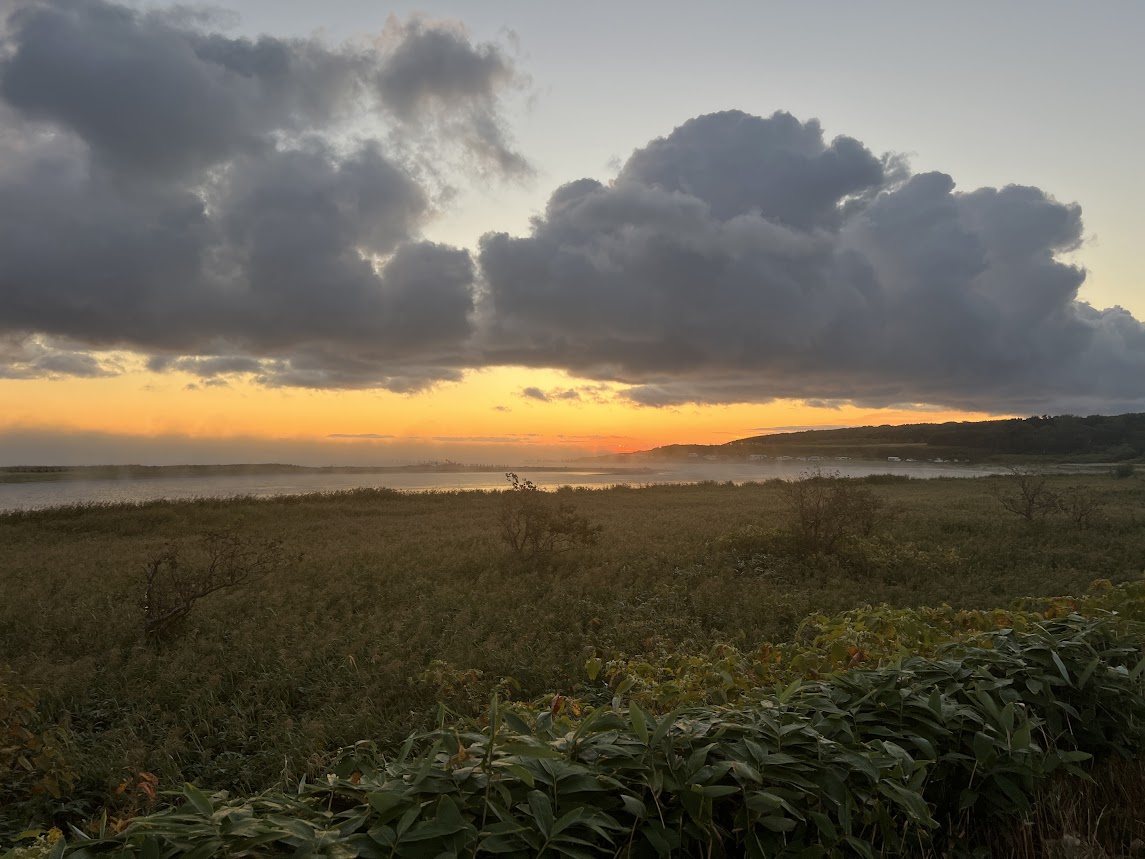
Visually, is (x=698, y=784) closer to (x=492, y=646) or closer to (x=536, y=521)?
(x=492, y=646)

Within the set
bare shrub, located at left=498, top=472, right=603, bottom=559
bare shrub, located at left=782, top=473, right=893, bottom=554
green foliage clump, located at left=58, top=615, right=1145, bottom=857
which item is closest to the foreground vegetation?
green foliage clump, located at left=58, top=615, right=1145, bottom=857

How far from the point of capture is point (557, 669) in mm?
7227

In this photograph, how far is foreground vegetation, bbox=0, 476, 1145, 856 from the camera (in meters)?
2.58

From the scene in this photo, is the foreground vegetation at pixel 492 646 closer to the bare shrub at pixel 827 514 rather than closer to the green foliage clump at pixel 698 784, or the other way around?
the green foliage clump at pixel 698 784

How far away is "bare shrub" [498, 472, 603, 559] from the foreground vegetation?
0.51 meters

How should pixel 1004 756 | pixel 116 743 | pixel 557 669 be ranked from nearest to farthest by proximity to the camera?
pixel 1004 756, pixel 116 743, pixel 557 669

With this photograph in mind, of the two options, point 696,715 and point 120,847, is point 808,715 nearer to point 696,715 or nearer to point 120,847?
point 696,715

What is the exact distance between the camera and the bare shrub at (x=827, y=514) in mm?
14445

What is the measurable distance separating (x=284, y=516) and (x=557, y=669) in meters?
21.0

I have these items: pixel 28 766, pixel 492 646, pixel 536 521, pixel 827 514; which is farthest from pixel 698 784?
pixel 827 514

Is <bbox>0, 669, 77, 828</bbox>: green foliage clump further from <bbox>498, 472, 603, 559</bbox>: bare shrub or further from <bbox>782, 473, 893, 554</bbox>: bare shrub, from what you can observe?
<bbox>782, 473, 893, 554</bbox>: bare shrub

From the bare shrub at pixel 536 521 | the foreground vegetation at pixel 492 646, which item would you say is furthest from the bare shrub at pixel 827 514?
the bare shrub at pixel 536 521

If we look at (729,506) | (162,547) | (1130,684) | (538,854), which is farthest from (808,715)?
(729,506)

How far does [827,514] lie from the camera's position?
1495 centimetres
